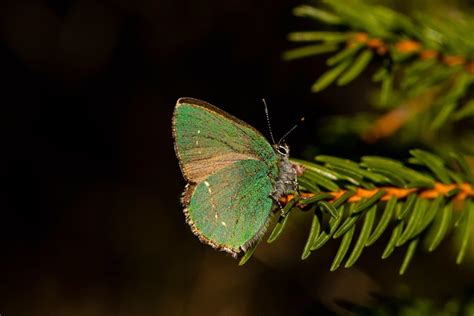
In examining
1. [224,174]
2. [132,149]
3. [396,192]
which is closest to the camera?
[396,192]

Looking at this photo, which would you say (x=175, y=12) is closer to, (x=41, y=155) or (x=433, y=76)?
(x=41, y=155)

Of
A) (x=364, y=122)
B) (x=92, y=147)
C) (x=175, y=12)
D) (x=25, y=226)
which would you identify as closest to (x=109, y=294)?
(x=25, y=226)

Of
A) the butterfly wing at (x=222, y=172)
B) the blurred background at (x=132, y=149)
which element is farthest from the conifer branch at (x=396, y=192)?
the blurred background at (x=132, y=149)

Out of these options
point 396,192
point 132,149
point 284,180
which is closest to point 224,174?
point 284,180

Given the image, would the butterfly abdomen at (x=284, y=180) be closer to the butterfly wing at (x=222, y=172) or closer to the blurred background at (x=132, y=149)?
the butterfly wing at (x=222, y=172)

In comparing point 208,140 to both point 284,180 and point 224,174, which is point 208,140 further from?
point 284,180

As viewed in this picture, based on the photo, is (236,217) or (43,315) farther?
(43,315)
